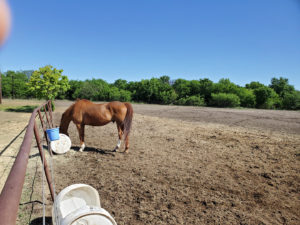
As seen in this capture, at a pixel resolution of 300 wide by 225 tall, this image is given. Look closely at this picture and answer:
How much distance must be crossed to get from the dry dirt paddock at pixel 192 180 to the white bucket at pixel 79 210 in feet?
2.25

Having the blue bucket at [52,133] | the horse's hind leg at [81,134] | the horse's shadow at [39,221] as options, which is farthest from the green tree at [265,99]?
the horse's shadow at [39,221]

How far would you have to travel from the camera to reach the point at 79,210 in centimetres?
152

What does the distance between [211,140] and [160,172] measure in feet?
11.9

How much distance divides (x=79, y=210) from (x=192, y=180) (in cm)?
281

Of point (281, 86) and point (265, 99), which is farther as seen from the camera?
point (281, 86)

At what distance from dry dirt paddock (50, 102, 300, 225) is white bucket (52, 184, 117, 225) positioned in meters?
0.69

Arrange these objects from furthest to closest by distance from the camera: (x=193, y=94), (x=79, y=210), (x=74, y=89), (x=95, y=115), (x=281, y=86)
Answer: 1. (x=281, y=86)
2. (x=74, y=89)
3. (x=193, y=94)
4. (x=95, y=115)
5. (x=79, y=210)

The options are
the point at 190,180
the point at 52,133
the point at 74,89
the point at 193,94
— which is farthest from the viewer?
the point at 74,89

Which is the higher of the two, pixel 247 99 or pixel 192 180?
pixel 247 99

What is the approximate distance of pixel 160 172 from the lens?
13.8 ft

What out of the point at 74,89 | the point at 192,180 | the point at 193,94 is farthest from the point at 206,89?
the point at 192,180

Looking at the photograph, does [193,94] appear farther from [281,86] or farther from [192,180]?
[192,180]

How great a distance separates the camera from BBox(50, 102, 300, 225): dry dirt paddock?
2.80 m

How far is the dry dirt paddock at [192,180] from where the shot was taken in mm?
2797
